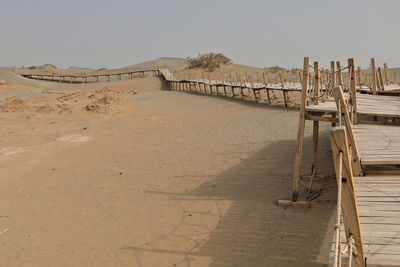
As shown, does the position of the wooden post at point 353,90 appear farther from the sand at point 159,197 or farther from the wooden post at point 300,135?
the sand at point 159,197

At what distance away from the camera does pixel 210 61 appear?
38906 mm

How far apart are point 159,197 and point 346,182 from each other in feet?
14.8

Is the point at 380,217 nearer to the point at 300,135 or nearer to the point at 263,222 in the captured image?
the point at 263,222

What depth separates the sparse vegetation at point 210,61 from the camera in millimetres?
38469

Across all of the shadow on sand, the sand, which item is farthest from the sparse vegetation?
the shadow on sand

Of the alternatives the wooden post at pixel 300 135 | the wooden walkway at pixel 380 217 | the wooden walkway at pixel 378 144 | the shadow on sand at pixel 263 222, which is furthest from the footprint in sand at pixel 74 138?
the wooden walkway at pixel 380 217

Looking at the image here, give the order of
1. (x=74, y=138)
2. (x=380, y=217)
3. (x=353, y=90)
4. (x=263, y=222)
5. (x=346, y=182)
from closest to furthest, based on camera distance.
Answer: (x=346, y=182) → (x=380, y=217) → (x=263, y=222) → (x=353, y=90) → (x=74, y=138)

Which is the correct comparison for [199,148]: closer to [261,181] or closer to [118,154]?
[118,154]

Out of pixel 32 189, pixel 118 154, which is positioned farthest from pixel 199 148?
pixel 32 189

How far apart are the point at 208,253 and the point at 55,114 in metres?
12.4

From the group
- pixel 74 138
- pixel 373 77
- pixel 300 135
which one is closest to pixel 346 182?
pixel 300 135

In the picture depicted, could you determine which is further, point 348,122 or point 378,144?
point 378,144

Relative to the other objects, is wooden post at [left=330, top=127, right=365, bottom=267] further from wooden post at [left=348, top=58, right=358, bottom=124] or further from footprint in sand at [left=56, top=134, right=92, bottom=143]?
footprint in sand at [left=56, top=134, right=92, bottom=143]

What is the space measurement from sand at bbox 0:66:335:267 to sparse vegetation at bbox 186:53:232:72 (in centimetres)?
2624
